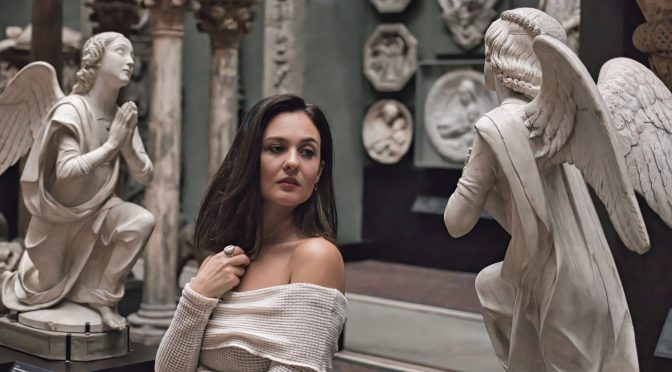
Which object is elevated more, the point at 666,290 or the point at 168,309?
the point at 666,290

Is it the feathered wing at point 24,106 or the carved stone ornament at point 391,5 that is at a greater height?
the carved stone ornament at point 391,5

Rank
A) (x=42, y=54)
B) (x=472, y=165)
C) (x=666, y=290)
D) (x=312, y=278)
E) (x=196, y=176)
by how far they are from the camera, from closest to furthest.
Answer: (x=312, y=278)
(x=472, y=165)
(x=666, y=290)
(x=42, y=54)
(x=196, y=176)

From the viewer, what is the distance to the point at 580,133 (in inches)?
147

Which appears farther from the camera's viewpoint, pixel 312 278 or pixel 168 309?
pixel 168 309

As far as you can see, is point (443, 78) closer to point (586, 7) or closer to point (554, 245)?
point (586, 7)

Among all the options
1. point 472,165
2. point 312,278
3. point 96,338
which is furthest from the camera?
point 96,338

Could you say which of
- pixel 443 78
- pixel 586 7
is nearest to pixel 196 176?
pixel 443 78

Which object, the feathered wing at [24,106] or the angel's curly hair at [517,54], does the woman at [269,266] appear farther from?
the feathered wing at [24,106]

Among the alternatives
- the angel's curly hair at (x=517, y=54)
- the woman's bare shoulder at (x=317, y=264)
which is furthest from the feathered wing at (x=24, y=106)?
the woman's bare shoulder at (x=317, y=264)

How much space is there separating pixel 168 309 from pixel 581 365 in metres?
4.85

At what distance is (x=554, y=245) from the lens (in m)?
3.86

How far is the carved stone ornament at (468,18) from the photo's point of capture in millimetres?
11961

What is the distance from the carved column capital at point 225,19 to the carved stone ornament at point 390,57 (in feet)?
12.6

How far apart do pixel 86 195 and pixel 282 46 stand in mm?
6138
